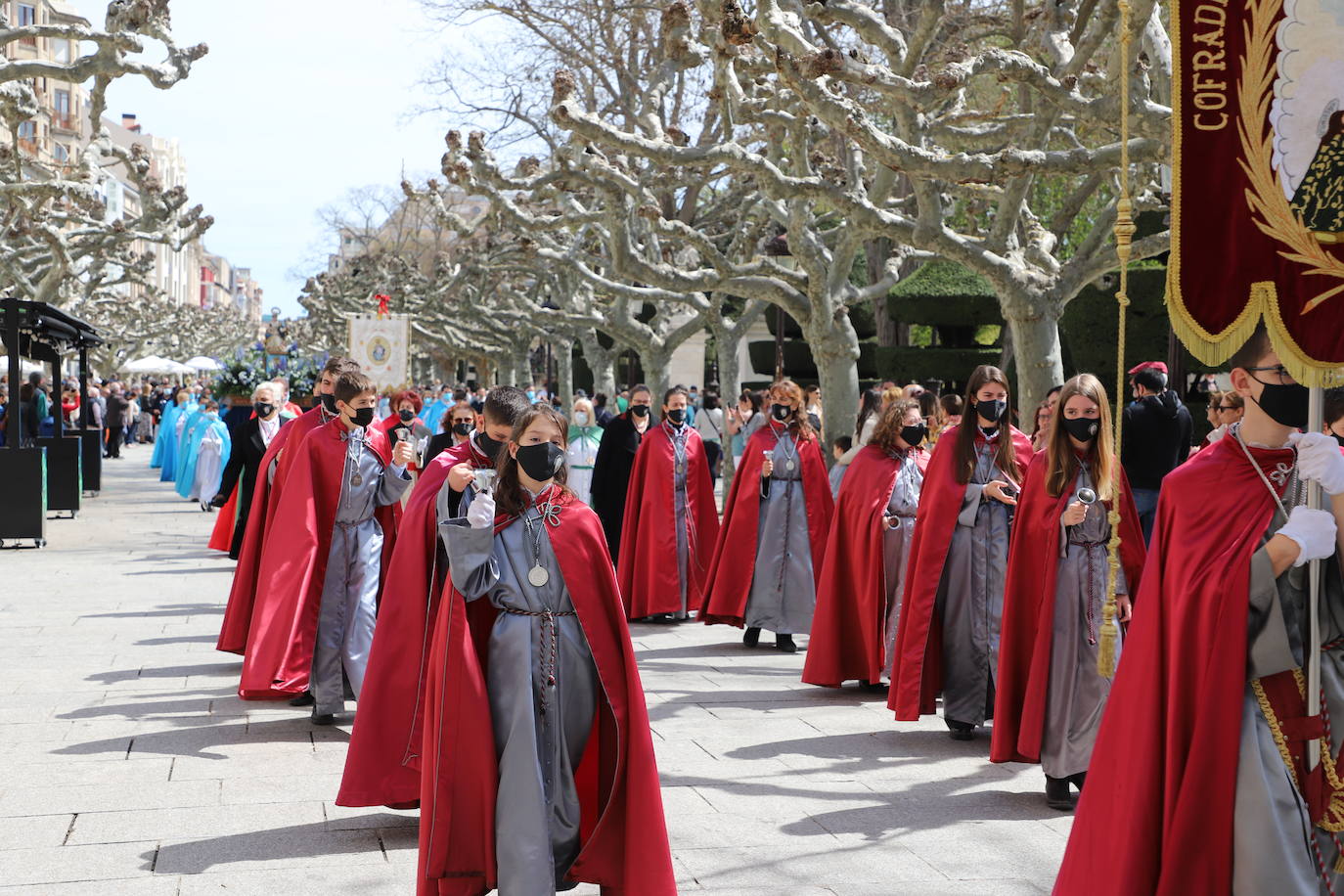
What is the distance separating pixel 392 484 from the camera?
7.75 m

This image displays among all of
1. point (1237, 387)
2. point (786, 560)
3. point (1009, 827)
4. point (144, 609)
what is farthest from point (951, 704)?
point (144, 609)

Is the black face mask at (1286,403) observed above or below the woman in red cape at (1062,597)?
above

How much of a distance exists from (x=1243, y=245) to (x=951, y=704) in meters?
3.99

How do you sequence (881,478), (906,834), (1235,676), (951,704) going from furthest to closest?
(881,478), (951,704), (906,834), (1235,676)

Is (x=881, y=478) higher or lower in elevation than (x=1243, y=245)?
lower

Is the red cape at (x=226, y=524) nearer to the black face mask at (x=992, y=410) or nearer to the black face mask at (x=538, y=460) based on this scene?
the black face mask at (x=992, y=410)

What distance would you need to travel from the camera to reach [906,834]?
6.00m

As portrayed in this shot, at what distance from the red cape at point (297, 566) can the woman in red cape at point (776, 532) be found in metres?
3.30

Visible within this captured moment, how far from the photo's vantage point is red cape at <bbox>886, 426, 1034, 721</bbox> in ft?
25.0

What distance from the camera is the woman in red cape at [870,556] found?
8945 mm

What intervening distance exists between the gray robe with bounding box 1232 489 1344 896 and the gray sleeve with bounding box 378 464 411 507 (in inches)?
181

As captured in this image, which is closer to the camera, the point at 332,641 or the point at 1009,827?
the point at 1009,827

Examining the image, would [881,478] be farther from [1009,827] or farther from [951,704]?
[1009,827]

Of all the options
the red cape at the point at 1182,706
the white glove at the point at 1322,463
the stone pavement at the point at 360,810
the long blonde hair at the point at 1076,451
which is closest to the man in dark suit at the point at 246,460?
the stone pavement at the point at 360,810
